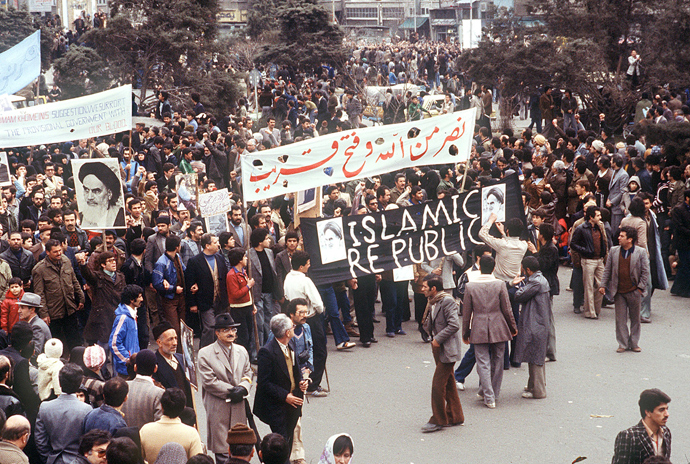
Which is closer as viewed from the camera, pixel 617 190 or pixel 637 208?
pixel 637 208

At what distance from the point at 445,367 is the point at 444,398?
302 millimetres

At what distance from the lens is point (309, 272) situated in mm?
9664

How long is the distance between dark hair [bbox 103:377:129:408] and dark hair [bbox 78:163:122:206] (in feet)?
13.8

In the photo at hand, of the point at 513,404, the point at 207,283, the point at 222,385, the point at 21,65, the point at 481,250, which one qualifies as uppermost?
the point at 21,65

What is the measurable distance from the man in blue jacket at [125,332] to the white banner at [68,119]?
4974mm

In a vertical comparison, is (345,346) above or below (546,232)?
below

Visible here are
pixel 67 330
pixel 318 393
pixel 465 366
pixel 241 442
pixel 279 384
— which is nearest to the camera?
pixel 241 442

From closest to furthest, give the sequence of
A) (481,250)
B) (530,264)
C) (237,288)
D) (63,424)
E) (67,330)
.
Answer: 1. (63,424)
2. (530,264)
3. (237,288)
4. (67,330)
5. (481,250)

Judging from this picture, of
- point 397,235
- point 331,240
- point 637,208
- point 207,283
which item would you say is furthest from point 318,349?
point 637,208

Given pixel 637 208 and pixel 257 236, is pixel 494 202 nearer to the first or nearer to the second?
pixel 637 208

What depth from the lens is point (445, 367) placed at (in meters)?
7.97

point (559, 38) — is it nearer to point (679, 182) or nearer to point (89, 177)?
point (679, 182)

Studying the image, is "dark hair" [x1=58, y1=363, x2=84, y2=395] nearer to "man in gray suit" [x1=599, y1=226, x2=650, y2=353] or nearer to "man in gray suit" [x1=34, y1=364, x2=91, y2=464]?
"man in gray suit" [x1=34, y1=364, x2=91, y2=464]

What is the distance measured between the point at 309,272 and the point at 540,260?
2933 mm
